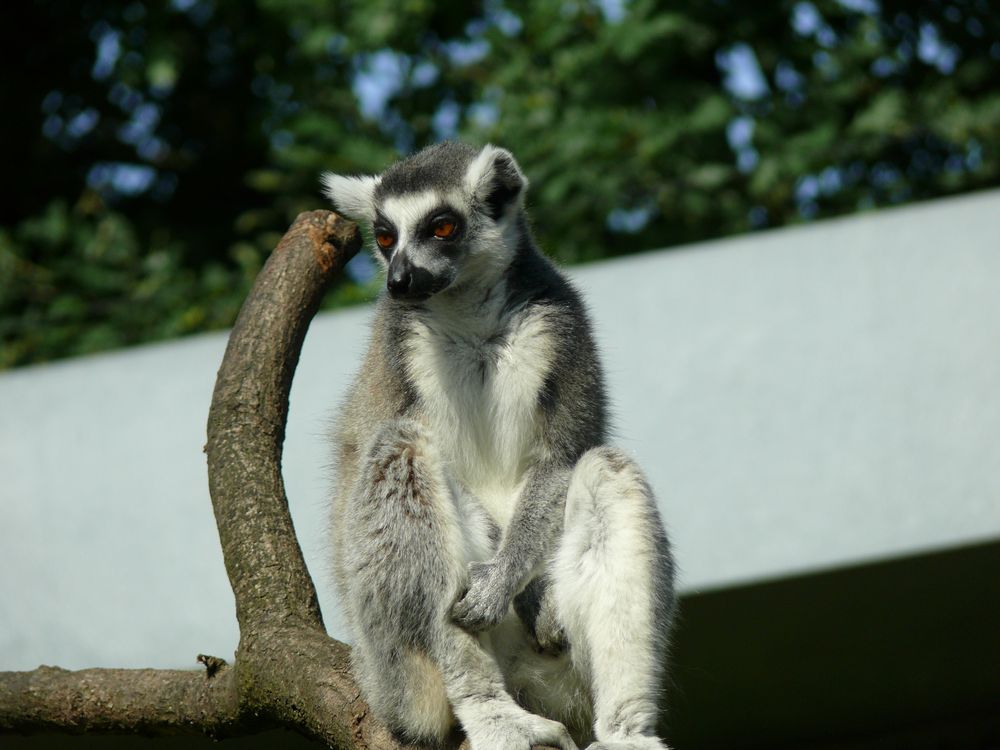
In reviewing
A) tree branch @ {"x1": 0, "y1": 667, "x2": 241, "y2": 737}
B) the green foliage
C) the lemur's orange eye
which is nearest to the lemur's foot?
tree branch @ {"x1": 0, "y1": 667, "x2": 241, "y2": 737}

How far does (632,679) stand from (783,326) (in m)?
2.61

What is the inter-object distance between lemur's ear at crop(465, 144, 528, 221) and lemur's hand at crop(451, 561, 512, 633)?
115cm

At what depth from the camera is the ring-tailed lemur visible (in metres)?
3.21

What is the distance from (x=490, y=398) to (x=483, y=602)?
62 centimetres

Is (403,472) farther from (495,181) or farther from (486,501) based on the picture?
(495,181)

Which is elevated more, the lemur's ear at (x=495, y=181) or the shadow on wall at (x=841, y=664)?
the lemur's ear at (x=495, y=181)

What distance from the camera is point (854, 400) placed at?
5328mm

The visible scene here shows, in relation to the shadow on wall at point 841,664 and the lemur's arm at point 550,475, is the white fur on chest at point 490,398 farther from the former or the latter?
the shadow on wall at point 841,664

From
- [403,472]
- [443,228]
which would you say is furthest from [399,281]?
[403,472]

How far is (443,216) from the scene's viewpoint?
3695mm

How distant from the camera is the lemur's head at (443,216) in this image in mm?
3600

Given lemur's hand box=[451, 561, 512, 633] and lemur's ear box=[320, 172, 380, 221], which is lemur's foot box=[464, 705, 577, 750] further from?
lemur's ear box=[320, 172, 380, 221]

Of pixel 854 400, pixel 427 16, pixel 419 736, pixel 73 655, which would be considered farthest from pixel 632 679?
pixel 427 16

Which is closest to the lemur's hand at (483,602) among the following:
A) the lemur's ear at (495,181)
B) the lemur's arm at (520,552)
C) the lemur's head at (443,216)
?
the lemur's arm at (520,552)
